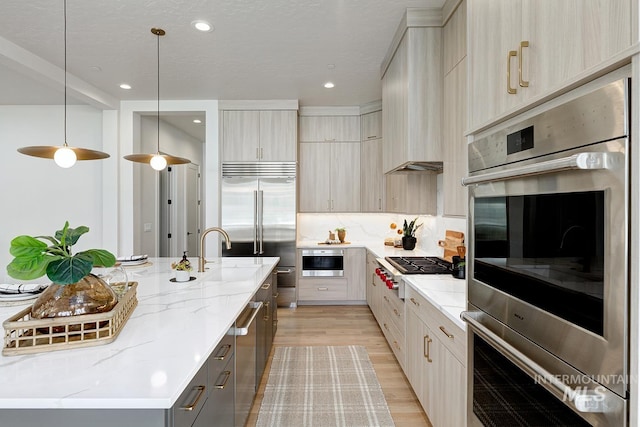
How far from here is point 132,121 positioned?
4.60 metres

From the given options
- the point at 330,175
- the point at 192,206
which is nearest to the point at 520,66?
the point at 330,175

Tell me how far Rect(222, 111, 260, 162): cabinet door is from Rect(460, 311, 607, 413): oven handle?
3.80 metres

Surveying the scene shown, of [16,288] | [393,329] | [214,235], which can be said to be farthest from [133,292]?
[214,235]

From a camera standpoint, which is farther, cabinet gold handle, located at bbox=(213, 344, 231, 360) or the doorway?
the doorway

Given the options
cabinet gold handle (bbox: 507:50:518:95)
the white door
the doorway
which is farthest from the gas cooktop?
the white door

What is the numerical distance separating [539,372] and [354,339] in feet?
8.98

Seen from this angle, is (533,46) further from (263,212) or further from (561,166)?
(263,212)

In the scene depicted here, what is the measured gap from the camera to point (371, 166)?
15.9 ft

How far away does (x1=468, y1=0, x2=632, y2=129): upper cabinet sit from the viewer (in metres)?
0.72

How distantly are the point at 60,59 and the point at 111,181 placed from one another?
5.37 feet

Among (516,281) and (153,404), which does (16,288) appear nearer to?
(153,404)

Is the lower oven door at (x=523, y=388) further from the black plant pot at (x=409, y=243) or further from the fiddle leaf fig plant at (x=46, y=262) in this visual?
the black plant pot at (x=409, y=243)

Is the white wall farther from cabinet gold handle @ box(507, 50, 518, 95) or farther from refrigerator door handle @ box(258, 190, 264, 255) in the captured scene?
cabinet gold handle @ box(507, 50, 518, 95)

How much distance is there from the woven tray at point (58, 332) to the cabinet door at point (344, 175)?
3877 mm
